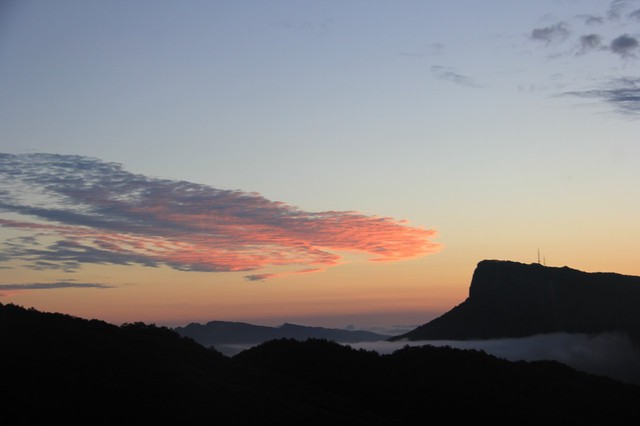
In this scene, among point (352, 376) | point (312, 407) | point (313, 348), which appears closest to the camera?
point (312, 407)

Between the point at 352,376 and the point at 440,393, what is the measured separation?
365 inches

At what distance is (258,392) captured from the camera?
59469 mm

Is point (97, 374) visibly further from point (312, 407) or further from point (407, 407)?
point (407, 407)

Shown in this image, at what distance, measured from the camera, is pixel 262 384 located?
6475 cm

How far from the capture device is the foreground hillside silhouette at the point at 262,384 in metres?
50.2

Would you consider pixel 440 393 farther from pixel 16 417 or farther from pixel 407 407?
pixel 16 417

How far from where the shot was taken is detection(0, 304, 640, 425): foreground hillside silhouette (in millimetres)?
50250

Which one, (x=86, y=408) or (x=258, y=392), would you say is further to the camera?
(x=258, y=392)

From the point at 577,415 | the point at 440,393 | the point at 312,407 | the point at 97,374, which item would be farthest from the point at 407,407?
the point at 97,374

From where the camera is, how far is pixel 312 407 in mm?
58500

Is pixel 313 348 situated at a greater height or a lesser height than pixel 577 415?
greater

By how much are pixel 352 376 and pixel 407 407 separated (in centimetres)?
915

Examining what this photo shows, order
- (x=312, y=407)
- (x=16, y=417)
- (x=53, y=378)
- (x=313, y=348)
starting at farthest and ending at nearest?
(x=313, y=348) < (x=312, y=407) < (x=53, y=378) < (x=16, y=417)

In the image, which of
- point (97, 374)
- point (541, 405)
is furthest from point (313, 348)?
point (97, 374)
